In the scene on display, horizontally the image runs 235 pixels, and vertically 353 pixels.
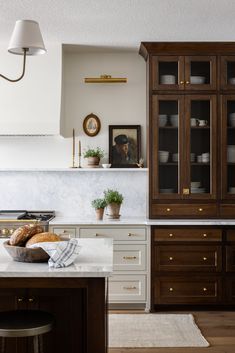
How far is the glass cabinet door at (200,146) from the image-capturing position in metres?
5.21

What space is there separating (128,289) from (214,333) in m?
0.98

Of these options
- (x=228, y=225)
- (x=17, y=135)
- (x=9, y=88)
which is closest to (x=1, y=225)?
(x=17, y=135)

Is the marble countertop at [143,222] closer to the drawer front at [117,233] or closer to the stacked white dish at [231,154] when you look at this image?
the drawer front at [117,233]

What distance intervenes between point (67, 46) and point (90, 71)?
410 millimetres

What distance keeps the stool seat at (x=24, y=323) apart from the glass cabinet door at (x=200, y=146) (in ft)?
9.38

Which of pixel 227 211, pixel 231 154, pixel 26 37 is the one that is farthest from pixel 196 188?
pixel 26 37

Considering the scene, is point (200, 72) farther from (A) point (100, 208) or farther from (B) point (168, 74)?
(A) point (100, 208)

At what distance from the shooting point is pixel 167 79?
5.20m

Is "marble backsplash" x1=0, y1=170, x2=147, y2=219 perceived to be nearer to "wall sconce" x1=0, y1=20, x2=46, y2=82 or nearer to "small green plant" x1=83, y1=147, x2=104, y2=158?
"small green plant" x1=83, y1=147, x2=104, y2=158

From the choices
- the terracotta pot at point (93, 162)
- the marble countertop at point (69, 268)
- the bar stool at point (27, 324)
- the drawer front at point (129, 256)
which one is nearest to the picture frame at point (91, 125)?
the terracotta pot at point (93, 162)

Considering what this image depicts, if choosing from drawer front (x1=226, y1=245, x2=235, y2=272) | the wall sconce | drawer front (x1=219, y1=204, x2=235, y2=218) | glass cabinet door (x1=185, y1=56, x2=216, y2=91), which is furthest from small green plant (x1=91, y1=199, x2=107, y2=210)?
the wall sconce

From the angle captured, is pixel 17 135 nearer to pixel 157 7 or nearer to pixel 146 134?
pixel 146 134

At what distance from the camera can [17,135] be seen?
539cm

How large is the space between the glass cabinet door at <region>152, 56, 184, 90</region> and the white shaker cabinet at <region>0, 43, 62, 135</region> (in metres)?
0.92
